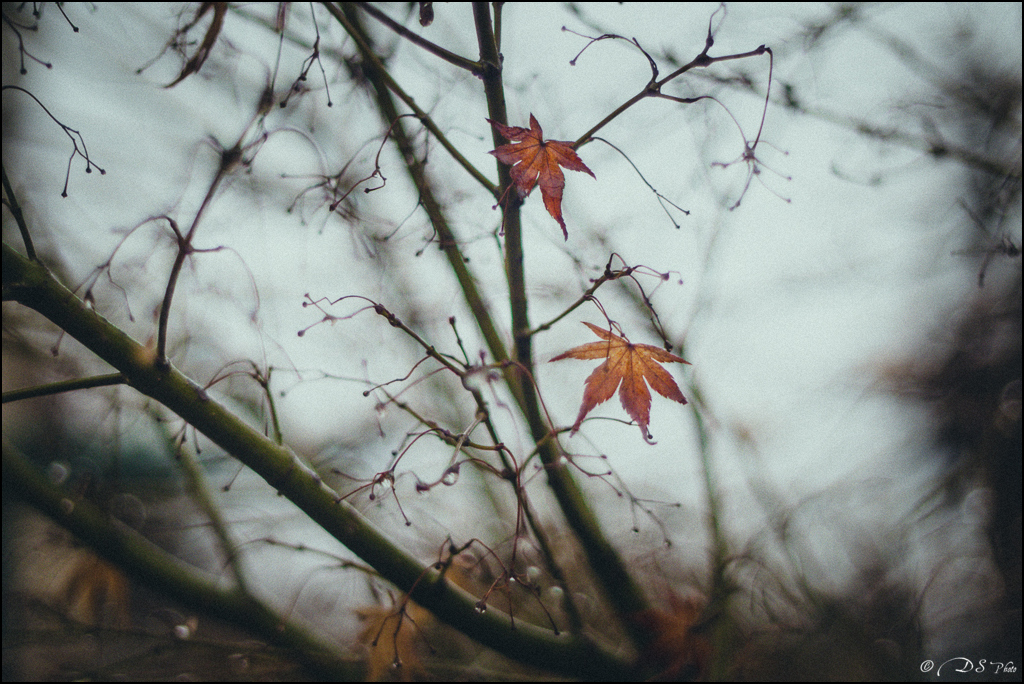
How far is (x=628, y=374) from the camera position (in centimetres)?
96

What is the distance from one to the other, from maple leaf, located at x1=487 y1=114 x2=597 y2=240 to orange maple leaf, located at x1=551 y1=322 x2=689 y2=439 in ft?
0.87

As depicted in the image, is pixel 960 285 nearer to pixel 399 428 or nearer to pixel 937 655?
pixel 937 655

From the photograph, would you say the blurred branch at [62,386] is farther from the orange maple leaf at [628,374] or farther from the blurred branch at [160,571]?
the blurred branch at [160,571]

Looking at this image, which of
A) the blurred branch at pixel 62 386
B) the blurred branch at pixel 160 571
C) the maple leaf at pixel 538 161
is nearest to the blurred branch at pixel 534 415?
the maple leaf at pixel 538 161

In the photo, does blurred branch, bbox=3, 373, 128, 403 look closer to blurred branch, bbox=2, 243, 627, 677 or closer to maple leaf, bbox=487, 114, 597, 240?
blurred branch, bbox=2, 243, 627, 677

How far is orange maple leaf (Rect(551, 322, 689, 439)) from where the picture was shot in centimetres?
92

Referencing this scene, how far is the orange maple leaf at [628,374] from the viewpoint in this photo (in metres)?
0.92

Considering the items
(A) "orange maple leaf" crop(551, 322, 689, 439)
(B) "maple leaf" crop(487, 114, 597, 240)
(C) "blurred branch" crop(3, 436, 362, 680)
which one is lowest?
(C) "blurred branch" crop(3, 436, 362, 680)

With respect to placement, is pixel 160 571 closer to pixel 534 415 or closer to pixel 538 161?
pixel 534 415

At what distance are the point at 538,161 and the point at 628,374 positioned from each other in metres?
0.46

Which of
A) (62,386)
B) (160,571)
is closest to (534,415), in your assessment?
(62,386)

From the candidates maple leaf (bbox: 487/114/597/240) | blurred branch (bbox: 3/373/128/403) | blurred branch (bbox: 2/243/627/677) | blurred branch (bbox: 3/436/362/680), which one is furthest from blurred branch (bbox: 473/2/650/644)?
blurred branch (bbox: 3/436/362/680)

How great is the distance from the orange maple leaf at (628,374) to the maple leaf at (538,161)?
267 millimetres

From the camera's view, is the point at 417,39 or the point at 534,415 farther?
the point at 534,415
